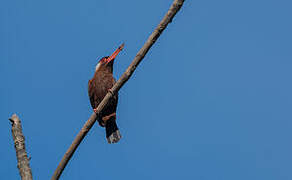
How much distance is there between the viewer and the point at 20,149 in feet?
10.6

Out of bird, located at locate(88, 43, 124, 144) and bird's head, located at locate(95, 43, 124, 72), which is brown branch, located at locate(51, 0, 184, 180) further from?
bird's head, located at locate(95, 43, 124, 72)

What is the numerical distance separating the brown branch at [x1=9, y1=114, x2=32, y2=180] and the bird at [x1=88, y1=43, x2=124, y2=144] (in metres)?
3.06

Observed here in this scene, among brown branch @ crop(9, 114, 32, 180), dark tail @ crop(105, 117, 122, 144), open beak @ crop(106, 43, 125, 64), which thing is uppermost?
open beak @ crop(106, 43, 125, 64)

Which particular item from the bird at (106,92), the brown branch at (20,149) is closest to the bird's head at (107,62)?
the bird at (106,92)

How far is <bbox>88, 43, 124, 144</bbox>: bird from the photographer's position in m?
6.54

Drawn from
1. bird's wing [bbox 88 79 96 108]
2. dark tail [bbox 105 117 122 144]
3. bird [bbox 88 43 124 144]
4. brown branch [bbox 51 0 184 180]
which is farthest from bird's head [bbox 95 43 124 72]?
brown branch [bbox 51 0 184 180]

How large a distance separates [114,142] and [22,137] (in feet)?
12.5

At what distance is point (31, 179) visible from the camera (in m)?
3.01

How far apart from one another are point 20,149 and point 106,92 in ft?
10.9

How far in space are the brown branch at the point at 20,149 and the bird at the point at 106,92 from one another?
3.06 meters

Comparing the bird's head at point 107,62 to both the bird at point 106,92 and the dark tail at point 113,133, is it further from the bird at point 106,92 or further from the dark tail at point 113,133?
the dark tail at point 113,133

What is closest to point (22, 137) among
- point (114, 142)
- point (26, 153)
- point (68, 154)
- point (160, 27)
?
point (26, 153)

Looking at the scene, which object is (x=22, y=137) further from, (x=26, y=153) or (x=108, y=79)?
(x=108, y=79)

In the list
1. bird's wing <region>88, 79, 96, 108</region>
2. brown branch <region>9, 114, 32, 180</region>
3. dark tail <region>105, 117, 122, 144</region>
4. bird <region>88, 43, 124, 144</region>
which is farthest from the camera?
dark tail <region>105, 117, 122, 144</region>
